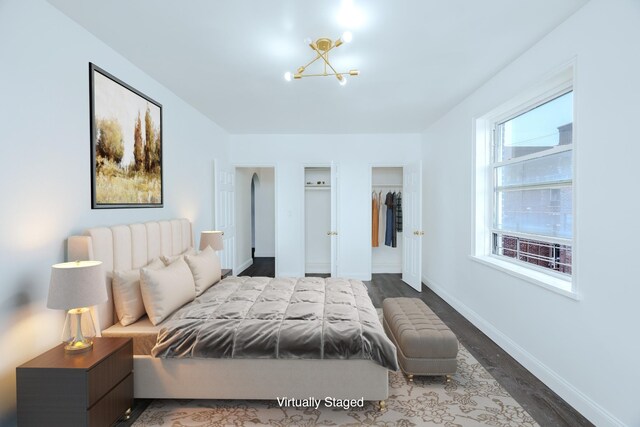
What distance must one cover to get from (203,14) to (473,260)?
3435mm

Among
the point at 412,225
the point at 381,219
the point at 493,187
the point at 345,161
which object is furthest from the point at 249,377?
the point at 381,219

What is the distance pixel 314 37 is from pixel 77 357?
256 cm

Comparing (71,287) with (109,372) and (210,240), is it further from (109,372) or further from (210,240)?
(210,240)

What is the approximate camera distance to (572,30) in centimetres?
210

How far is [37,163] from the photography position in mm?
1852

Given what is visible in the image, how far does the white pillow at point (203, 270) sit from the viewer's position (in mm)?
2818

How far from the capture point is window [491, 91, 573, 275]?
7.80ft

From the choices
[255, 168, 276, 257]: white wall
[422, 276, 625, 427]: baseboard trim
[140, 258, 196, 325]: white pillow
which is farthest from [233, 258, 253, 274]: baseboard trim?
[422, 276, 625, 427]: baseboard trim

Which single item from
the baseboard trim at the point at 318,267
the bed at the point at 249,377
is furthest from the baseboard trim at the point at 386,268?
the bed at the point at 249,377

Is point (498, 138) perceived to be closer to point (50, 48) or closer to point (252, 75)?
point (252, 75)

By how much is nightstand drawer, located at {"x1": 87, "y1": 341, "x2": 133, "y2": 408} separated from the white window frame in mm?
2920

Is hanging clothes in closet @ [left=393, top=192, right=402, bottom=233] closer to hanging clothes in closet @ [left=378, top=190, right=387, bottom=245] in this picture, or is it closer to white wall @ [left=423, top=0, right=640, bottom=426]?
hanging clothes in closet @ [left=378, top=190, right=387, bottom=245]

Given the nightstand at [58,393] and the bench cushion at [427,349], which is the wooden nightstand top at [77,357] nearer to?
the nightstand at [58,393]

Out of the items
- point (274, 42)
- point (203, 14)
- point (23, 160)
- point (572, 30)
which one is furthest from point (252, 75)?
point (572, 30)
